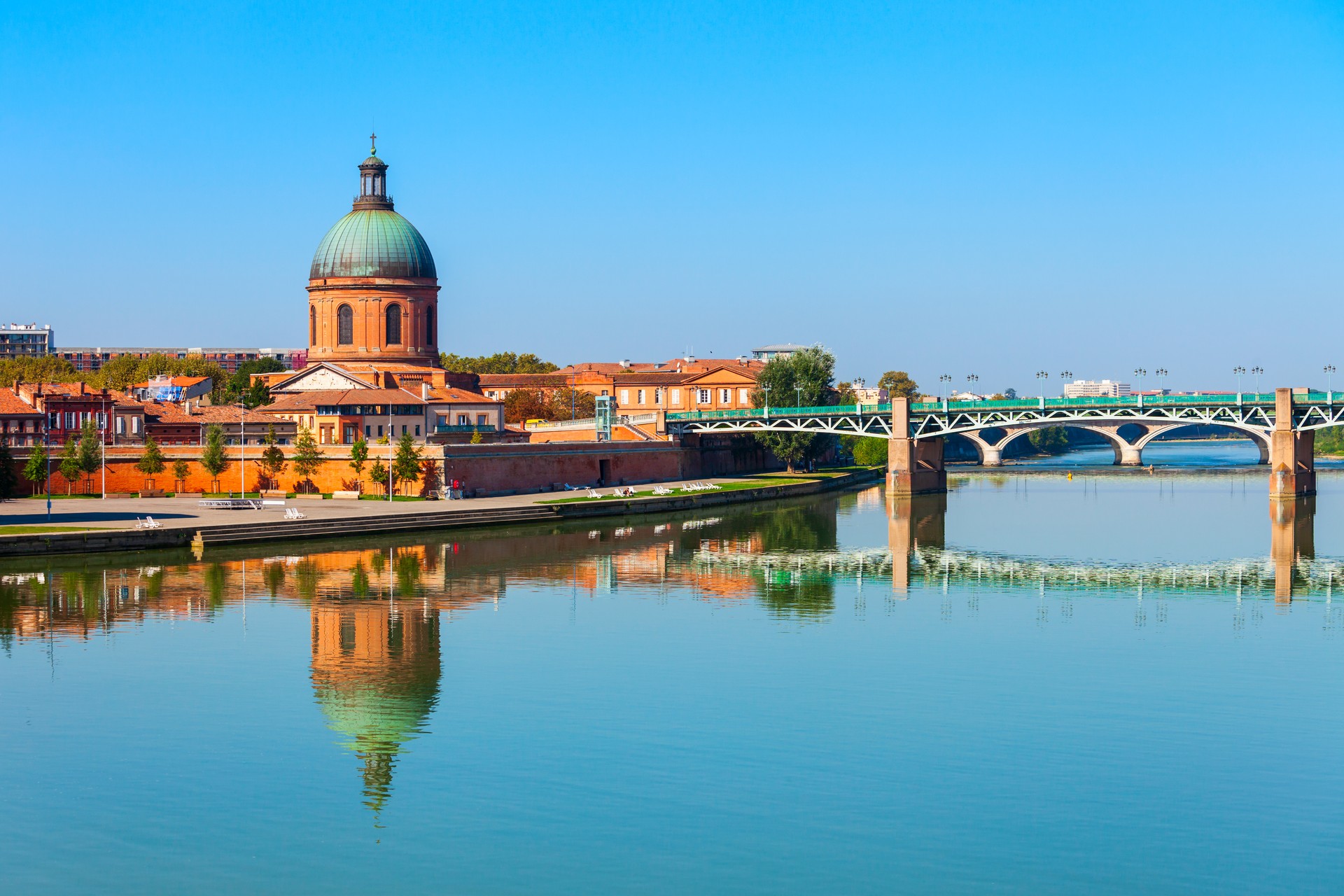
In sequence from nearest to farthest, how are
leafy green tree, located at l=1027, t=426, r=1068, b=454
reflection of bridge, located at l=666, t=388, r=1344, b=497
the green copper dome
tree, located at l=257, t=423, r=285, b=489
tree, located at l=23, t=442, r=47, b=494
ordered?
tree, located at l=23, t=442, r=47, b=494, tree, located at l=257, t=423, r=285, b=489, reflection of bridge, located at l=666, t=388, r=1344, b=497, the green copper dome, leafy green tree, located at l=1027, t=426, r=1068, b=454

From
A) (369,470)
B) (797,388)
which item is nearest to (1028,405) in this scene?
(797,388)

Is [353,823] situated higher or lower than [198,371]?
lower

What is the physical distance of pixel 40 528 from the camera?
164 ft

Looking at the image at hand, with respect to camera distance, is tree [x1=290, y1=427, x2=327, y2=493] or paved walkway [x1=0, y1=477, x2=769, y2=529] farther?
tree [x1=290, y1=427, x2=327, y2=493]

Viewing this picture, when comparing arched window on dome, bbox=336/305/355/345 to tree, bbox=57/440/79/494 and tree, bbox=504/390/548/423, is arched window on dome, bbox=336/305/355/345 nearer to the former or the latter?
tree, bbox=504/390/548/423

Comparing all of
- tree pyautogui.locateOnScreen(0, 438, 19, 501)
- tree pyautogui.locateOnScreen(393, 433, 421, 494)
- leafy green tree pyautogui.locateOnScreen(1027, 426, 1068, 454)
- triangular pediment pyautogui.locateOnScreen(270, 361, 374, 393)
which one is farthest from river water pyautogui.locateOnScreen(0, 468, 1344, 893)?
leafy green tree pyautogui.locateOnScreen(1027, 426, 1068, 454)

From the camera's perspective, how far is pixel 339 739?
959 inches

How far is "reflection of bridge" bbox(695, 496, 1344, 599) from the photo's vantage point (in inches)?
1758

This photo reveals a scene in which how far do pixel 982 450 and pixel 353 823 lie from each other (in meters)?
119

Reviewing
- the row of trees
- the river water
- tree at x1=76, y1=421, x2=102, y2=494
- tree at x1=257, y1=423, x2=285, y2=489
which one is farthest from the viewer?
the row of trees

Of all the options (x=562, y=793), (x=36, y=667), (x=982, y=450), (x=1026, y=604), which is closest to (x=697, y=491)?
(x=1026, y=604)

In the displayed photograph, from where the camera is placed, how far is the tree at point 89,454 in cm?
6719

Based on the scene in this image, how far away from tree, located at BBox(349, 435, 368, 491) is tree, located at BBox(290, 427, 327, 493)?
5.04 feet

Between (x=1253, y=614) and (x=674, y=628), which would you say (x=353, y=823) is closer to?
(x=674, y=628)
